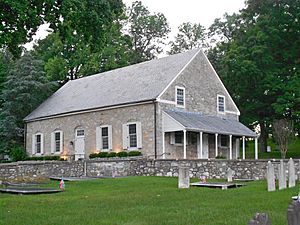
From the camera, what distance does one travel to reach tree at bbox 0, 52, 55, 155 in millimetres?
36938

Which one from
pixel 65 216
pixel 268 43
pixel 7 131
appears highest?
pixel 268 43

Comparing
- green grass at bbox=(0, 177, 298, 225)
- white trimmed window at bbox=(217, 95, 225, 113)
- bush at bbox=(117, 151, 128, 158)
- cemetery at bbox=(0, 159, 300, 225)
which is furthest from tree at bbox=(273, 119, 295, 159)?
green grass at bbox=(0, 177, 298, 225)

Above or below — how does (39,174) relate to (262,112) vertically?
below

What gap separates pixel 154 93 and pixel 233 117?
8.47 metres

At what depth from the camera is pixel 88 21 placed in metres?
17.0

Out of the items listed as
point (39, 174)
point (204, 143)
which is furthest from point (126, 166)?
point (204, 143)

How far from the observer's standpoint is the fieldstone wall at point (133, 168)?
20500 mm

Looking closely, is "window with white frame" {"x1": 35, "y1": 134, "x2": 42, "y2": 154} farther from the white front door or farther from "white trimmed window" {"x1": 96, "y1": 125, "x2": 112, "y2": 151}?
"white trimmed window" {"x1": 96, "y1": 125, "x2": 112, "y2": 151}

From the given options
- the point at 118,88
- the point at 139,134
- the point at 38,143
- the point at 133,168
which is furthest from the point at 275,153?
the point at 133,168

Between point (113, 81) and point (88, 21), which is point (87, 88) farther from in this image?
point (88, 21)

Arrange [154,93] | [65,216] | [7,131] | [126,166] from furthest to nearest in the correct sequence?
[7,131] → [154,93] → [126,166] → [65,216]

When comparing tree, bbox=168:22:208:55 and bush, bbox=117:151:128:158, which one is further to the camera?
tree, bbox=168:22:208:55

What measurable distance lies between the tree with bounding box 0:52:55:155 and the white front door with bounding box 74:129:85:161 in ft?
24.3

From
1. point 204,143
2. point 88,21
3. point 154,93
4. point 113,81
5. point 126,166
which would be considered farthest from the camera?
point 113,81
